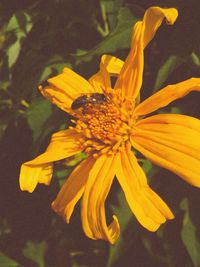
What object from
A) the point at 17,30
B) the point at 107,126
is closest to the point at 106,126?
the point at 107,126

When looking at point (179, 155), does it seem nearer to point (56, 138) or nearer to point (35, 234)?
point (56, 138)

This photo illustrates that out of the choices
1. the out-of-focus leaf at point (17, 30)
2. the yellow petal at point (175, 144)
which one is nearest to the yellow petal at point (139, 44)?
the yellow petal at point (175, 144)

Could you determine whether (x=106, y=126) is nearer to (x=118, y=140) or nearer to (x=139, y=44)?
(x=118, y=140)

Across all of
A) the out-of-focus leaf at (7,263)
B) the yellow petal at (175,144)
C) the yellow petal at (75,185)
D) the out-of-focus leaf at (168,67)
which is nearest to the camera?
the yellow petal at (175,144)

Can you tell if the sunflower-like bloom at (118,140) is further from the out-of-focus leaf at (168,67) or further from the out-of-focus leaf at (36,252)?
the out-of-focus leaf at (36,252)

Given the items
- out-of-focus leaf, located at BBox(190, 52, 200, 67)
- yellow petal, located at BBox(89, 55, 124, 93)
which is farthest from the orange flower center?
out-of-focus leaf, located at BBox(190, 52, 200, 67)

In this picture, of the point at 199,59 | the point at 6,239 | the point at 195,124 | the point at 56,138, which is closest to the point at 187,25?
the point at 199,59
